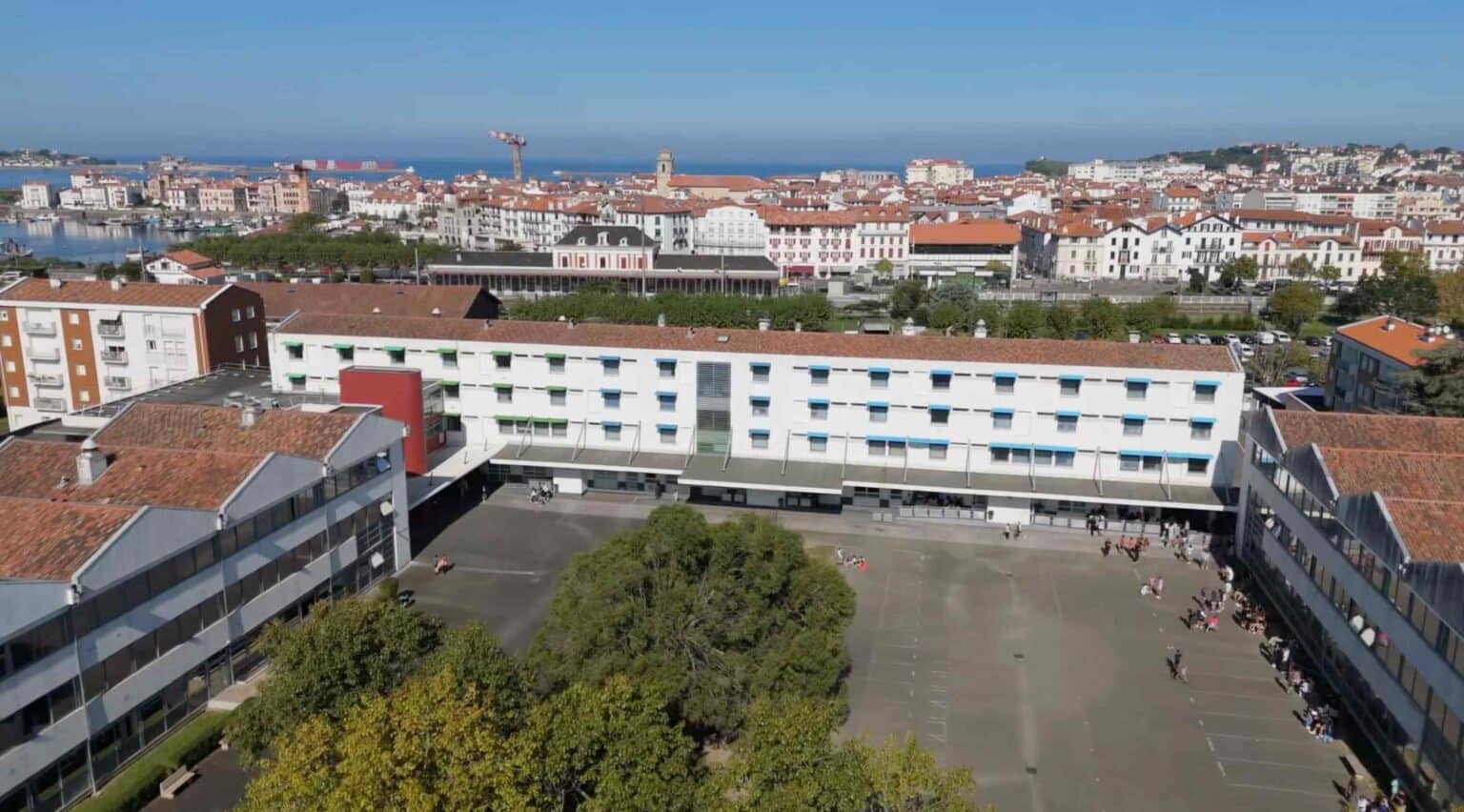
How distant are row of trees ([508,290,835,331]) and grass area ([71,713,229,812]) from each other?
1619 inches

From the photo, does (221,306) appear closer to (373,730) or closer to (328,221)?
(373,730)

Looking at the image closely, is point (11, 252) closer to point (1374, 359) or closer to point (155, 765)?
point (155, 765)

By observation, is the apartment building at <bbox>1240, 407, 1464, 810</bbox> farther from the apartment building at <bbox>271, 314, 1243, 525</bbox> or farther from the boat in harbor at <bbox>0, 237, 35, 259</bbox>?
the boat in harbor at <bbox>0, 237, 35, 259</bbox>

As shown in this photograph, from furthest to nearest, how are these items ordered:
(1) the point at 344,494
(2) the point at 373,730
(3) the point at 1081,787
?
1. (1) the point at 344,494
2. (3) the point at 1081,787
3. (2) the point at 373,730

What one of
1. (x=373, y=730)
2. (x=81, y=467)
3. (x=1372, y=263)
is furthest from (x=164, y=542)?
(x=1372, y=263)

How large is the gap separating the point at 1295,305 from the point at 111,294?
2895 inches

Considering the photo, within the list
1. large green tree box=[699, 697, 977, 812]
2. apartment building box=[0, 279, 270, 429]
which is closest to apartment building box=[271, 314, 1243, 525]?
apartment building box=[0, 279, 270, 429]

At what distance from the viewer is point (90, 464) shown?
2377cm

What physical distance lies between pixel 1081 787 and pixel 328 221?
15924cm

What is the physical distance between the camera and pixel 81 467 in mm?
23672

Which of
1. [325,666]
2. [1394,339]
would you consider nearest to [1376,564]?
[325,666]

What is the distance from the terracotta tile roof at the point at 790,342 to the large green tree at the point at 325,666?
20.2 meters

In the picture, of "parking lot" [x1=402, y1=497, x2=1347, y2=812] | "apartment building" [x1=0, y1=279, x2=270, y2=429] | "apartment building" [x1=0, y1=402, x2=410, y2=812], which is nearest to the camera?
"apartment building" [x1=0, y1=402, x2=410, y2=812]

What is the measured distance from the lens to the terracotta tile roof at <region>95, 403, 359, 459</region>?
27297 mm
